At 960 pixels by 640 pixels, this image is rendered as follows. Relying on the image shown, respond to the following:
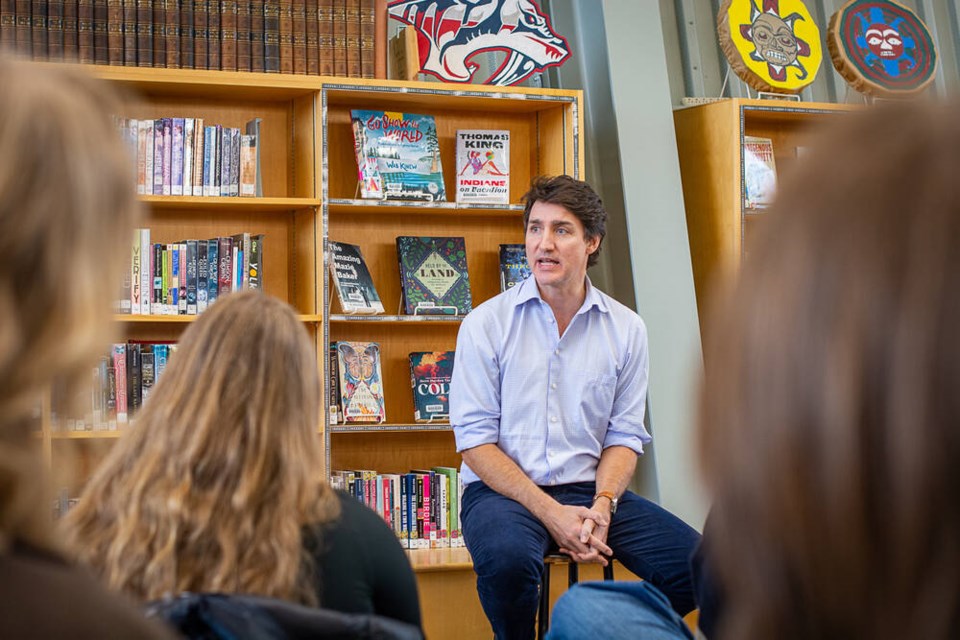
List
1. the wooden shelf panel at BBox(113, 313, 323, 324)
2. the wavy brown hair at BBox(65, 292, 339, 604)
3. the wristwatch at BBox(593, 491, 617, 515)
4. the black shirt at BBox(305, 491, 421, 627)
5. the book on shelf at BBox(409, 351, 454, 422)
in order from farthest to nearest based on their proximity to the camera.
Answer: the book on shelf at BBox(409, 351, 454, 422) → the wooden shelf panel at BBox(113, 313, 323, 324) → the wristwatch at BBox(593, 491, 617, 515) → the black shirt at BBox(305, 491, 421, 627) → the wavy brown hair at BBox(65, 292, 339, 604)

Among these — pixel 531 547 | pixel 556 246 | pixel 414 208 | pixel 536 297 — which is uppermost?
pixel 414 208

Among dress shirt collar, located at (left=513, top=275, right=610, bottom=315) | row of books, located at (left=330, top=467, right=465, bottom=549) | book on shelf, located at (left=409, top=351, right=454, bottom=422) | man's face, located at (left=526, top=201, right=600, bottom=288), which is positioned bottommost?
row of books, located at (left=330, top=467, right=465, bottom=549)

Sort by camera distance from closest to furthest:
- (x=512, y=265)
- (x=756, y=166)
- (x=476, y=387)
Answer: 1. (x=476, y=387)
2. (x=512, y=265)
3. (x=756, y=166)

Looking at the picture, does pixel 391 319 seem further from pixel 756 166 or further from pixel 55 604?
pixel 55 604

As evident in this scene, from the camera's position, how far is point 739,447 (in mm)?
653

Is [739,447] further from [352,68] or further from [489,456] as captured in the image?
[352,68]

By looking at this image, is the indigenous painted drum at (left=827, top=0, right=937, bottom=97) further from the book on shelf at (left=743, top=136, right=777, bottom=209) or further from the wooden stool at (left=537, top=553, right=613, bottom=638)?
the wooden stool at (left=537, top=553, right=613, bottom=638)

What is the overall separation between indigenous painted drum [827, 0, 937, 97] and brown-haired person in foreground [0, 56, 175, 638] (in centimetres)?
427

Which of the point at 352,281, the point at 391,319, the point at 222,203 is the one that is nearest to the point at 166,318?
the point at 222,203

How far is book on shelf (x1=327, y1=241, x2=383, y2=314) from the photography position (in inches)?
154

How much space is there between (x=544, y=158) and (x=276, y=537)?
312 centimetres

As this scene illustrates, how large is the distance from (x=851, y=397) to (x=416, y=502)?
347 cm

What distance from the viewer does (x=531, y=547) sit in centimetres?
290

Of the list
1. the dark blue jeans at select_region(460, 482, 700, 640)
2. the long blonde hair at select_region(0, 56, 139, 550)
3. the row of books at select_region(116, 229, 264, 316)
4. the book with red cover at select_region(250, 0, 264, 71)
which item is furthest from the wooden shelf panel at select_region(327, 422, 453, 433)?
the long blonde hair at select_region(0, 56, 139, 550)
